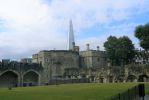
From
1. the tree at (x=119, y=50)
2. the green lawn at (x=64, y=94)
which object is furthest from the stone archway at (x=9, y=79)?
the green lawn at (x=64, y=94)

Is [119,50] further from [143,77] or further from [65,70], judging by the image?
[65,70]

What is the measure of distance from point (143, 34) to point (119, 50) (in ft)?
58.7

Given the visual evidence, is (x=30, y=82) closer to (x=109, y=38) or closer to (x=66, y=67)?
(x=66, y=67)

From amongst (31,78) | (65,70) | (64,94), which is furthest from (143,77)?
(64,94)

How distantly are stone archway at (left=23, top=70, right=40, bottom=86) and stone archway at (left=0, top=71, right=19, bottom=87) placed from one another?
2.47 m

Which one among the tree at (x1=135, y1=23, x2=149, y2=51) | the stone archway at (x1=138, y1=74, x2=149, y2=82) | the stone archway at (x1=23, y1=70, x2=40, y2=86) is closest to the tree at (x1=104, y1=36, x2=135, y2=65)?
the stone archway at (x1=138, y1=74, x2=149, y2=82)

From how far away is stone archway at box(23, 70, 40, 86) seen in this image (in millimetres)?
98262

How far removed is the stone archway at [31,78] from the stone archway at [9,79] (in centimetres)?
247

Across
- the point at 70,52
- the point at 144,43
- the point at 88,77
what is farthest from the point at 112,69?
the point at 70,52

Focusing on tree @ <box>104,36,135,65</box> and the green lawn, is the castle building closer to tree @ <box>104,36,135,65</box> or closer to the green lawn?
tree @ <box>104,36,135,65</box>

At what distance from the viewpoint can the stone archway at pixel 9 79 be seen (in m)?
95.2

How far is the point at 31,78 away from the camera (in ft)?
330

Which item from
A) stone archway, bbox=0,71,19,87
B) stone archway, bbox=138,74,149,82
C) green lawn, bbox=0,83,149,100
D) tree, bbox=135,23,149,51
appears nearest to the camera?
green lawn, bbox=0,83,149,100

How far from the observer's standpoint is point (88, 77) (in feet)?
332
